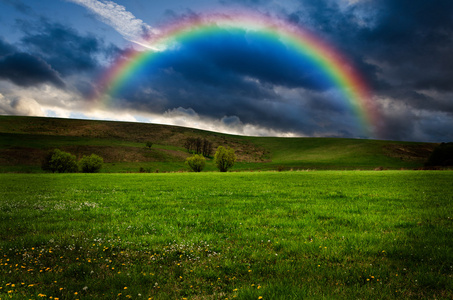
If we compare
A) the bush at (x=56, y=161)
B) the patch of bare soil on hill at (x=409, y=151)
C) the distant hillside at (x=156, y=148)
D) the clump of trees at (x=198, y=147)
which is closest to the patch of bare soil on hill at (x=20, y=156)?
the distant hillside at (x=156, y=148)

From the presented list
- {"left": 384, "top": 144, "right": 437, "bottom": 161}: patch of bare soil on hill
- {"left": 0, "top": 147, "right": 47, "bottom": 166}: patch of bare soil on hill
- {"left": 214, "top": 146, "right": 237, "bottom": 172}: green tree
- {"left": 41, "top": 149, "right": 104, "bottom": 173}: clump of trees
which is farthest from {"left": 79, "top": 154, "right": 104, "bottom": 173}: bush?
{"left": 384, "top": 144, "right": 437, "bottom": 161}: patch of bare soil on hill

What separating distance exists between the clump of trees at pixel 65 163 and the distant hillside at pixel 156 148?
36.0 feet

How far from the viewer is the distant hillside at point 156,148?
96.8 meters

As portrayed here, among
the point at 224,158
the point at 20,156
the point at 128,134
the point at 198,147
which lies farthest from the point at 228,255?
the point at 128,134

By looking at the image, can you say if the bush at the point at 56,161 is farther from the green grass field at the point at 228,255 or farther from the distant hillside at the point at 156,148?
the green grass field at the point at 228,255

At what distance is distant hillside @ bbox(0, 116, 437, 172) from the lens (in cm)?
9681

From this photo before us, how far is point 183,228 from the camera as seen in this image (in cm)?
1015

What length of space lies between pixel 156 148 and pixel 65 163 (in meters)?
58.7

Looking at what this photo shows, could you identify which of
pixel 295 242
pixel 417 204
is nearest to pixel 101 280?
pixel 295 242

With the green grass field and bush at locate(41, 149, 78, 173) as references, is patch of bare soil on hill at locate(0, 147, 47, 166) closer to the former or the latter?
bush at locate(41, 149, 78, 173)

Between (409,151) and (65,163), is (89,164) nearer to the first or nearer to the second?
(65,163)

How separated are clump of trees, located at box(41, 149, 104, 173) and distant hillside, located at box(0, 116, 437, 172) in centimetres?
1096

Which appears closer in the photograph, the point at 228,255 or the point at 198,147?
the point at 228,255

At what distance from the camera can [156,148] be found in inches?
5059
